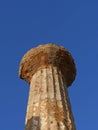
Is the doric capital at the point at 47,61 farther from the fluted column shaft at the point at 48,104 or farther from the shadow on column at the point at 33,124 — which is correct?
the shadow on column at the point at 33,124

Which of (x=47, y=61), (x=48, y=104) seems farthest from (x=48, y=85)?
(x=47, y=61)

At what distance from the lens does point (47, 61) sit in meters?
9.87

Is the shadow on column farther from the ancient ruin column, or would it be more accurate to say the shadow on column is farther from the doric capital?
the doric capital

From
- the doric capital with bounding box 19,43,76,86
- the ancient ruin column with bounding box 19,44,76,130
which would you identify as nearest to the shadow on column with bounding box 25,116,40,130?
the ancient ruin column with bounding box 19,44,76,130

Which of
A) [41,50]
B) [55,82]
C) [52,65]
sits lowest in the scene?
[55,82]

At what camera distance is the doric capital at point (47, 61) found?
32.6 feet

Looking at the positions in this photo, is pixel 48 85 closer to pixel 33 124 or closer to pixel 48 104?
pixel 48 104

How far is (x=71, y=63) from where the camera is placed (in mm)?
10578

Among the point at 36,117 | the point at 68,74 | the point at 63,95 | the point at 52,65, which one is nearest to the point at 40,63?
the point at 52,65

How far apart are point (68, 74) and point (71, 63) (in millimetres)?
392

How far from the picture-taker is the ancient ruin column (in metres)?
7.50

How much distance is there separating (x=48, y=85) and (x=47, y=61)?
55.7 inches

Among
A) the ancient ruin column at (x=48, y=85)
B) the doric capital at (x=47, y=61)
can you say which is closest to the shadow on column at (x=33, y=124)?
the ancient ruin column at (x=48, y=85)

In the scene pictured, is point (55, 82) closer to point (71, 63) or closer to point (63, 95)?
point (63, 95)
